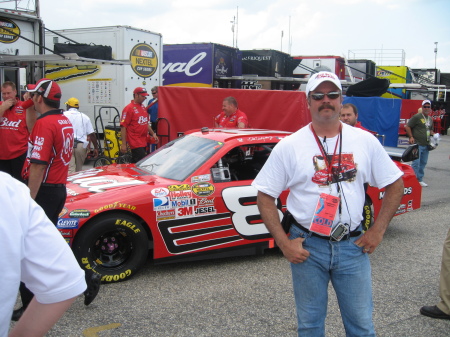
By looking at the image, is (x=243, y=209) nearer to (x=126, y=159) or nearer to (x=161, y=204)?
(x=161, y=204)

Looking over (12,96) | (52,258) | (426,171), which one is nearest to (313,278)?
(52,258)

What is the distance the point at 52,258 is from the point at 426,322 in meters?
3.53

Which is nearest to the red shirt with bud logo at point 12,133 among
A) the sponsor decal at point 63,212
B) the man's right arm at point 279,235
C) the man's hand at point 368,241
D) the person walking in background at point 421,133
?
the sponsor decal at point 63,212

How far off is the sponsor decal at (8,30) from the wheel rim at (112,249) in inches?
249

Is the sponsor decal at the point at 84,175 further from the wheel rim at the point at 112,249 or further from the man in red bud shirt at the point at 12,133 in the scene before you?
the man in red bud shirt at the point at 12,133

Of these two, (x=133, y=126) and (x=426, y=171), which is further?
(x=426, y=171)

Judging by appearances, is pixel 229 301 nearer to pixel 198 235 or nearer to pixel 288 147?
pixel 198 235

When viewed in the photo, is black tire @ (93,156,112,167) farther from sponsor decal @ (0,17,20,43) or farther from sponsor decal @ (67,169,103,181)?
sponsor decal @ (67,169,103,181)

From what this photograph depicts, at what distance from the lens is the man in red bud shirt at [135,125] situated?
891cm

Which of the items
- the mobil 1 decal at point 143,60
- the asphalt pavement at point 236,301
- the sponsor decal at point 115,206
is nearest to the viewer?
the asphalt pavement at point 236,301

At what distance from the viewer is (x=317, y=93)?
104 inches

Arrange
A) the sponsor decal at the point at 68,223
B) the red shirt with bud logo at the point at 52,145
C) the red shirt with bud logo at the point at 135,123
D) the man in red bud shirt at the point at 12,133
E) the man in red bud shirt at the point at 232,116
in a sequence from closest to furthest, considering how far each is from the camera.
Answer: the red shirt with bud logo at the point at 52,145, the sponsor decal at the point at 68,223, the man in red bud shirt at the point at 12,133, the man in red bud shirt at the point at 232,116, the red shirt with bud logo at the point at 135,123

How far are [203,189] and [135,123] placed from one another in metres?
4.38

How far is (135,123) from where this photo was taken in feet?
29.3
